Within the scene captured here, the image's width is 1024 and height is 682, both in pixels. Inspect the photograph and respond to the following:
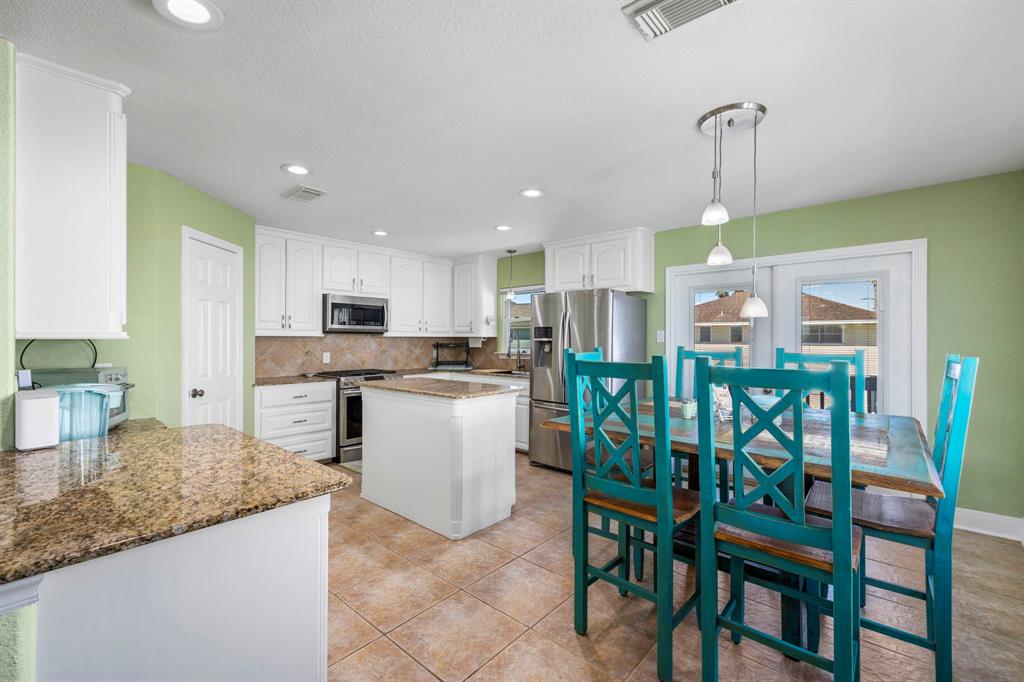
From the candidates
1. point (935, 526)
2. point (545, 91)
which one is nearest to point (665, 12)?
point (545, 91)

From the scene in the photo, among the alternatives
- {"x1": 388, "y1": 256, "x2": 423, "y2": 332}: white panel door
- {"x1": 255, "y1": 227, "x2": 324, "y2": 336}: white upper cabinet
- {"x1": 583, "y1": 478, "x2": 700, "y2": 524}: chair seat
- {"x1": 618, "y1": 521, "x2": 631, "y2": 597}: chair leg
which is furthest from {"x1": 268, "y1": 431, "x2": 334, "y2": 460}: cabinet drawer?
{"x1": 583, "y1": 478, "x2": 700, "y2": 524}: chair seat

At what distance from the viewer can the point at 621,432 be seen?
77.5 inches

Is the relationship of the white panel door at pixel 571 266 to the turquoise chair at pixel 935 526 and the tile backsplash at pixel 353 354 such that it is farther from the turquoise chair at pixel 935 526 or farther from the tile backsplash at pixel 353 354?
the turquoise chair at pixel 935 526

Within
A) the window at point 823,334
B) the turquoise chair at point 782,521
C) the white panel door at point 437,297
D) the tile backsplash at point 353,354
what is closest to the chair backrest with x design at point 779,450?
the turquoise chair at point 782,521

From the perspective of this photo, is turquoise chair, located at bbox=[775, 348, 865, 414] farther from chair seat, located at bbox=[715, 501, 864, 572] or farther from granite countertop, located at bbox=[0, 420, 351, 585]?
granite countertop, located at bbox=[0, 420, 351, 585]

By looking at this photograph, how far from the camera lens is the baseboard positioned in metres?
2.83

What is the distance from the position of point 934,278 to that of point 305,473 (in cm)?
397

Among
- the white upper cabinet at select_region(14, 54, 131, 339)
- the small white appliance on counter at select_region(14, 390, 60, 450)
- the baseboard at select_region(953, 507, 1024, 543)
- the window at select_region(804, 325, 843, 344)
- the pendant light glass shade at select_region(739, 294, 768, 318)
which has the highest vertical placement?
the white upper cabinet at select_region(14, 54, 131, 339)

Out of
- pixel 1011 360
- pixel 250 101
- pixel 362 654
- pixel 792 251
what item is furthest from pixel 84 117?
pixel 1011 360

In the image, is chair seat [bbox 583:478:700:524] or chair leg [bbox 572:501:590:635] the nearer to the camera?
chair seat [bbox 583:478:700:524]

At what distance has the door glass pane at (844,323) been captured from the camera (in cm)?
335

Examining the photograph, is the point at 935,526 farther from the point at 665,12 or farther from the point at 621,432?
the point at 665,12

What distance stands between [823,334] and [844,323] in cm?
16

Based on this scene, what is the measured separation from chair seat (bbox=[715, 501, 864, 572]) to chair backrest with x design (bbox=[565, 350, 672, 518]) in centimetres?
20
